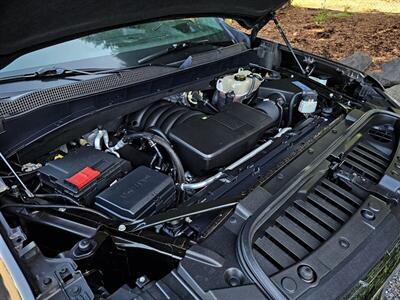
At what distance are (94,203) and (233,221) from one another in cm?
55

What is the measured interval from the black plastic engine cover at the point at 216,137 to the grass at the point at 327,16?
21.0ft

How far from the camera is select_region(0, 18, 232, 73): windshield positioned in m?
1.88

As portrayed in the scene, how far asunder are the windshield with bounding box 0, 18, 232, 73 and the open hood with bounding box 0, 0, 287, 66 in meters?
0.24

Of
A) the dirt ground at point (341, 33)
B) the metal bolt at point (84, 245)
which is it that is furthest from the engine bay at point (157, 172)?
the dirt ground at point (341, 33)

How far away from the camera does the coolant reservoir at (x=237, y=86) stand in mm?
2201

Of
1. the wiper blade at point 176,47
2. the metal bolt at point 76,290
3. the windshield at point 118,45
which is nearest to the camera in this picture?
the metal bolt at point 76,290

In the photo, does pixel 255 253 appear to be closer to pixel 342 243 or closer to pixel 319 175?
pixel 342 243

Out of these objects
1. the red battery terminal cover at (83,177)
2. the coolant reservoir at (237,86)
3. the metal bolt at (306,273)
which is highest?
the coolant reservoir at (237,86)

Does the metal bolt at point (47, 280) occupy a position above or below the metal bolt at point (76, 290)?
above

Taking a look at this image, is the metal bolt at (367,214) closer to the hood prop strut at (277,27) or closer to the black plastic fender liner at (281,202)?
the black plastic fender liner at (281,202)

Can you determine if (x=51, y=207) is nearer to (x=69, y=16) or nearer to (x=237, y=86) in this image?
(x=69, y=16)

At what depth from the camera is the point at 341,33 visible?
264 inches

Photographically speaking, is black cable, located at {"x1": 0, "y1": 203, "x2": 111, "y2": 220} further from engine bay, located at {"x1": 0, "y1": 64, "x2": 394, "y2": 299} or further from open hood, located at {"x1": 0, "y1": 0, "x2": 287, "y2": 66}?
open hood, located at {"x1": 0, "y1": 0, "x2": 287, "y2": 66}

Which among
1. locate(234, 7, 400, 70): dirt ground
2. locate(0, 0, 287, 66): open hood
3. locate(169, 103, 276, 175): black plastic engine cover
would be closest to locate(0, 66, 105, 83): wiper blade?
locate(0, 0, 287, 66): open hood
